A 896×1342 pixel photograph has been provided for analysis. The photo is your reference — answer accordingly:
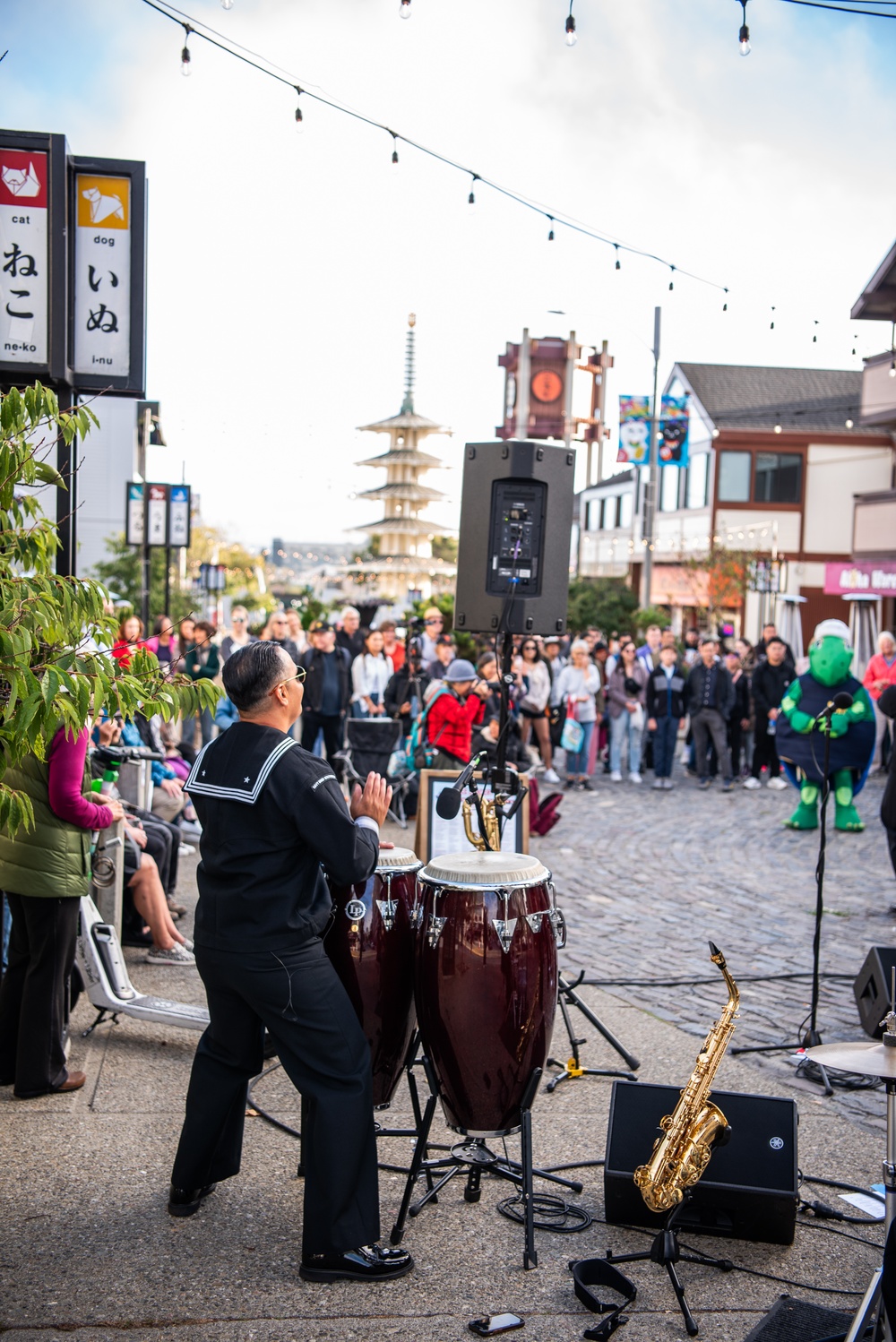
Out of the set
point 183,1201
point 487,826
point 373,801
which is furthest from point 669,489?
point 183,1201

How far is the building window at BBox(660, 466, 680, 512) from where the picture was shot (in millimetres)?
42656

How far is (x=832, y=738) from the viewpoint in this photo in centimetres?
1243

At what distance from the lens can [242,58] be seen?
7.84 meters

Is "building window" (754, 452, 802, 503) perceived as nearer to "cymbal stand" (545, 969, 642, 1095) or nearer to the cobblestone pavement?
the cobblestone pavement

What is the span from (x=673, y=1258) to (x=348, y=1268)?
1024mm

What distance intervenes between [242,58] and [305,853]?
6093 mm

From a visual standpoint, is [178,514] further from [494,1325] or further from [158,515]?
[494,1325]

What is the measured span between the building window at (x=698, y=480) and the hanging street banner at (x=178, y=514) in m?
21.3

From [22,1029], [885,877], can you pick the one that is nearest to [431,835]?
[22,1029]

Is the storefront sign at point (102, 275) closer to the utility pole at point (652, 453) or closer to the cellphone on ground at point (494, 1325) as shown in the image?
the cellphone on ground at point (494, 1325)

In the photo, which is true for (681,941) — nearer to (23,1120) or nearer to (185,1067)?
(185,1067)

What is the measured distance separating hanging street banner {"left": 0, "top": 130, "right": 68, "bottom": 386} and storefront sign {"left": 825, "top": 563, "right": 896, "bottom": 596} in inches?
887

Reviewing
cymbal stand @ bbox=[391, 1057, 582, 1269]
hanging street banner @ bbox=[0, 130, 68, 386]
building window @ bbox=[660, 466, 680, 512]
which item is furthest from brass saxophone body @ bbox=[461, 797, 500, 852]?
building window @ bbox=[660, 466, 680, 512]

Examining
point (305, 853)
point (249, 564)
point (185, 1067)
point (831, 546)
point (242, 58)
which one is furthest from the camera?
point (249, 564)
